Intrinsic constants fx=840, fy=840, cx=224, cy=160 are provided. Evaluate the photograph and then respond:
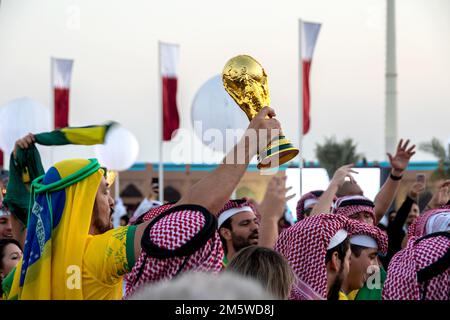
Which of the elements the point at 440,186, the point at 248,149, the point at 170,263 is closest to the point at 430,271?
the point at 248,149

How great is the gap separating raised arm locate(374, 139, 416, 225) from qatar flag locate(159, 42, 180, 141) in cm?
1116

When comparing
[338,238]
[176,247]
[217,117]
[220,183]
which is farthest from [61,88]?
[176,247]

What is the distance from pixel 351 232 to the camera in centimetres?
379

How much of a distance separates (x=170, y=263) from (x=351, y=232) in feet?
5.16

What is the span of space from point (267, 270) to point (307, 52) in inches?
444

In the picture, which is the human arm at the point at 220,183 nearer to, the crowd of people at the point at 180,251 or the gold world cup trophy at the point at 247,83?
the crowd of people at the point at 180,251

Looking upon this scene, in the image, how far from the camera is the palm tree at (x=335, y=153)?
38750 millimetres

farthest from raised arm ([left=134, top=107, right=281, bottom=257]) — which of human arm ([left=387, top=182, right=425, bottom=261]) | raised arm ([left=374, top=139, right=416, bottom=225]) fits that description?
human arm ([left=387, top=182, right=425, bottom=261])

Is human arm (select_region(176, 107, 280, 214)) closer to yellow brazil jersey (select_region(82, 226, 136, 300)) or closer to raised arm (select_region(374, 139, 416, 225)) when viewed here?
yellow brazil jersey (select_region(82, 226, 136, 300))

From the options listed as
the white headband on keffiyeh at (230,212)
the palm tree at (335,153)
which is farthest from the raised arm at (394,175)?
the palm tree at (335,153)

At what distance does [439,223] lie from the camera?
3.84 m

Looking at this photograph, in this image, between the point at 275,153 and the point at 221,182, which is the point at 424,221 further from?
the point at 221,182

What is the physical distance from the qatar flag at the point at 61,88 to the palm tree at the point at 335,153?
22.4 m
